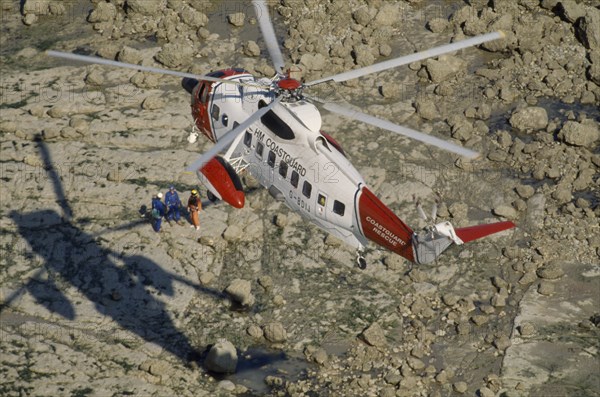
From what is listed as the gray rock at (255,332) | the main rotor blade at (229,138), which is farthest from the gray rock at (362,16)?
the gray rock at (255,332)

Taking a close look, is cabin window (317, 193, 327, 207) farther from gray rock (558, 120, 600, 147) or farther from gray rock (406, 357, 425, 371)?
gray rock (558, 120, 600, 147)

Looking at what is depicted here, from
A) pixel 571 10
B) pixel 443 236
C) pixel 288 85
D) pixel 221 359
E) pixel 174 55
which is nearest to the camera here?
pixel 443 236

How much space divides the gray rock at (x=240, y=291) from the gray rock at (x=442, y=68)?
30.2 ft

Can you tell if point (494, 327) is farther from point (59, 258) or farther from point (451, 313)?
point (59, 258)

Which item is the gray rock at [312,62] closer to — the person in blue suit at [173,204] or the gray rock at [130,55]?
the gray rock at [130,55]

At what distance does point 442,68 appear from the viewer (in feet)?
103

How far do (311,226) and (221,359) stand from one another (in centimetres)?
488

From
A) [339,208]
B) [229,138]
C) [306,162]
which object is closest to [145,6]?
[306,162]

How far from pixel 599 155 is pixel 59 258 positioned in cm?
1446

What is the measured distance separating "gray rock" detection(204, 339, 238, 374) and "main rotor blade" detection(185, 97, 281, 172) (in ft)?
15.0

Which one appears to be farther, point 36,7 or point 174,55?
point 36,7

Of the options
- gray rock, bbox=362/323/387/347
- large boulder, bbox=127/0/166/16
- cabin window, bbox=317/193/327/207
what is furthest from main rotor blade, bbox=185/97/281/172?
large boulder, bbox=127/0/166/16

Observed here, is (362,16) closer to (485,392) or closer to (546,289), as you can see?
(546,289)

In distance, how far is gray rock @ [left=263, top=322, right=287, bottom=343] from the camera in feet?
83.0
